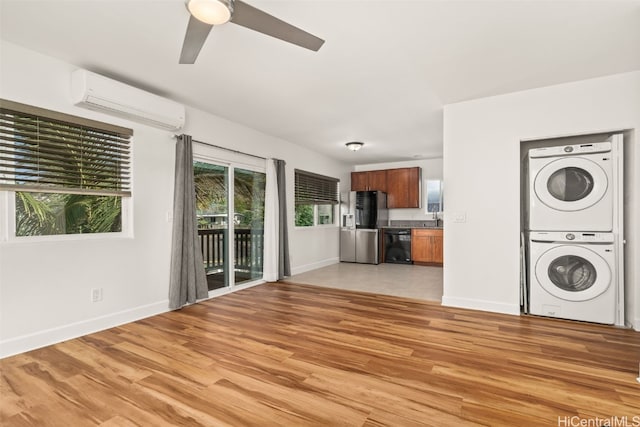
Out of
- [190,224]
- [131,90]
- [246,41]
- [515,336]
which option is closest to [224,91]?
[131,90]

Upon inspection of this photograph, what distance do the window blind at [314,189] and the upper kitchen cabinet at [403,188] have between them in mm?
1384

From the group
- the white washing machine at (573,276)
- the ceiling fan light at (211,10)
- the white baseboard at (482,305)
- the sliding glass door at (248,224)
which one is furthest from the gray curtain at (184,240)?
the white washing machine at (573,276)

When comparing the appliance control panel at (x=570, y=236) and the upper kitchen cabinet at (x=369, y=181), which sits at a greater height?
the upper kitchen cabinet at (x=369, y=181)

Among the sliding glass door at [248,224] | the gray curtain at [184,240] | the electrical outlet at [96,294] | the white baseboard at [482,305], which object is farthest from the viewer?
the sliding glass door at [248,224]

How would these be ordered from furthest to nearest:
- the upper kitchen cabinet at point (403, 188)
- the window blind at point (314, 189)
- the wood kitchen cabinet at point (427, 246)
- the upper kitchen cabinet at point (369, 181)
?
the upper kitchen cabinet at point (369, 181), the upper kitchen cabinet at point (403, 188), the wood kitchen cabinet at point (427, 246), the window blind at point (314, 189)

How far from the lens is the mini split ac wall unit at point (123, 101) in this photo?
8.90 feet

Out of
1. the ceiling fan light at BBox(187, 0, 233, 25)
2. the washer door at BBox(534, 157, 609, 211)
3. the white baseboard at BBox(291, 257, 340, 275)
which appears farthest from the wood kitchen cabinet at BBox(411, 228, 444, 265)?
the ceiling fan light at BBox(187, 0, 233, 25)

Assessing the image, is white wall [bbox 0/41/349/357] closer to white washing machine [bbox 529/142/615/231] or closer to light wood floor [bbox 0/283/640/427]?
light wood floor [bbox 0/283/640/427]

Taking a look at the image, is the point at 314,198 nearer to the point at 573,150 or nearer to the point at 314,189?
the point at 314,189

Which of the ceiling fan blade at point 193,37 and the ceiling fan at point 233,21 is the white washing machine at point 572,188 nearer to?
the ceiling fan at point 233,21

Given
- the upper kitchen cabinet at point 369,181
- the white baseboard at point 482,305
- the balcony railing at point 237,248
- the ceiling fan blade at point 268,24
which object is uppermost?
the ceiling fan blade at point 268,24

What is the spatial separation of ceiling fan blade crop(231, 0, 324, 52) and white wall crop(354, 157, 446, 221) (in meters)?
6.11

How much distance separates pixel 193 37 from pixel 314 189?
15.7 feet

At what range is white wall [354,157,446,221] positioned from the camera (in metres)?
7.41
